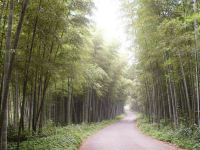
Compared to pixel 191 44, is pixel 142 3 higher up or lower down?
higher up

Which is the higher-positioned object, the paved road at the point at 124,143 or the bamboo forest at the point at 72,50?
the bamboo forest at the point at 72,50

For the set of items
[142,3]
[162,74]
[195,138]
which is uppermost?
[142,3]

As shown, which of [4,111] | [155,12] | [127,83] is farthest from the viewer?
[127,83]

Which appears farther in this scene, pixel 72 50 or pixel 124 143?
pixel 72 50

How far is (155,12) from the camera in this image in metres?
10.5

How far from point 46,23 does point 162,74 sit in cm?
871

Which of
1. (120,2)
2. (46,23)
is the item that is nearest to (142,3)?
(120,2)

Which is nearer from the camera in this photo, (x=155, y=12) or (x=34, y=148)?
(x=34, y=148)

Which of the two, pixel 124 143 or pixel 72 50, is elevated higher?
pixel 72 50

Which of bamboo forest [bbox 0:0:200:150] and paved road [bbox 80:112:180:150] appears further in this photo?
paved road [bbox 80:112:180:150]

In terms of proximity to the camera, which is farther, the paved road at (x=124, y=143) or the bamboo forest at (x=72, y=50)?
the paved road at (x=124, y=143)

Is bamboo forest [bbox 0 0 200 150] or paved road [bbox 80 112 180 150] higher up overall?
bamboo forest [bbox 0 0 200 150]

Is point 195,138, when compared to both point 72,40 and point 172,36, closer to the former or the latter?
point 172,36

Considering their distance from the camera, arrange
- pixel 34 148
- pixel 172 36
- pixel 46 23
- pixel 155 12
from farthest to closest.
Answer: pixel 155 12 → pixel 172 36 → pixel 46 23 → pixel 34 148
